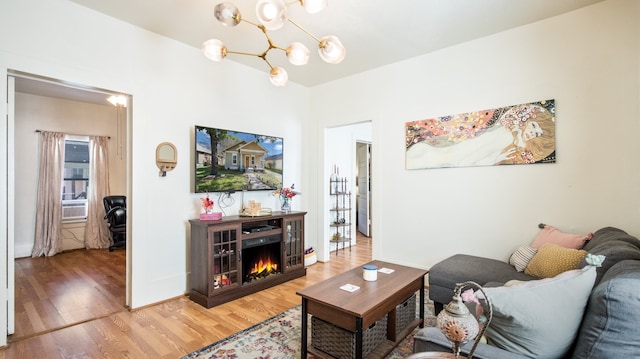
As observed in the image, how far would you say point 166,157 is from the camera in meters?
3.27

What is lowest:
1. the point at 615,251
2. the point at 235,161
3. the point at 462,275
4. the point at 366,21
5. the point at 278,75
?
the point at 462,275

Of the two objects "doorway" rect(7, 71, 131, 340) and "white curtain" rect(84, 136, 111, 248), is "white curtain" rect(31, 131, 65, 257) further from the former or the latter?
A: "white curtain" rect(84, 136, 111, 248)

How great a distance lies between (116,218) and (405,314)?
5.34 metres

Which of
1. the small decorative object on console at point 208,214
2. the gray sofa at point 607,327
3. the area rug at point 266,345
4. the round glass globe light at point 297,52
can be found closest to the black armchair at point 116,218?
the small decorative object on console at point 208,214

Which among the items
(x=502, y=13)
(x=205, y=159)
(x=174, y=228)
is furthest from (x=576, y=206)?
(x=174, y=228)

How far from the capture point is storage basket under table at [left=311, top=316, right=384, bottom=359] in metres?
1.94

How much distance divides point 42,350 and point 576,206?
15.4 ft

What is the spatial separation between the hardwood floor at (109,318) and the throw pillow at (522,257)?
2.21m

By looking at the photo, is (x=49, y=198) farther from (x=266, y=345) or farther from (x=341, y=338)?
(x=341, y=338)

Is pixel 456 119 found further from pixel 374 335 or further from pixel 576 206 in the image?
pixel 374 335

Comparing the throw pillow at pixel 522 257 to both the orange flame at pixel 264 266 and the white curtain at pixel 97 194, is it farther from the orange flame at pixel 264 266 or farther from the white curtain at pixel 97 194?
the white curtain at pixel 97 194

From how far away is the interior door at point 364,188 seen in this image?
7051mm

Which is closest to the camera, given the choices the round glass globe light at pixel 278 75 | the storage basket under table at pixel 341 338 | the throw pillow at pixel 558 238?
the storage basket under table at pixel 341 338

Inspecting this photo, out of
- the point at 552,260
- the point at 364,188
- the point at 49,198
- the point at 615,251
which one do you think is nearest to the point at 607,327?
the point at 615,251
